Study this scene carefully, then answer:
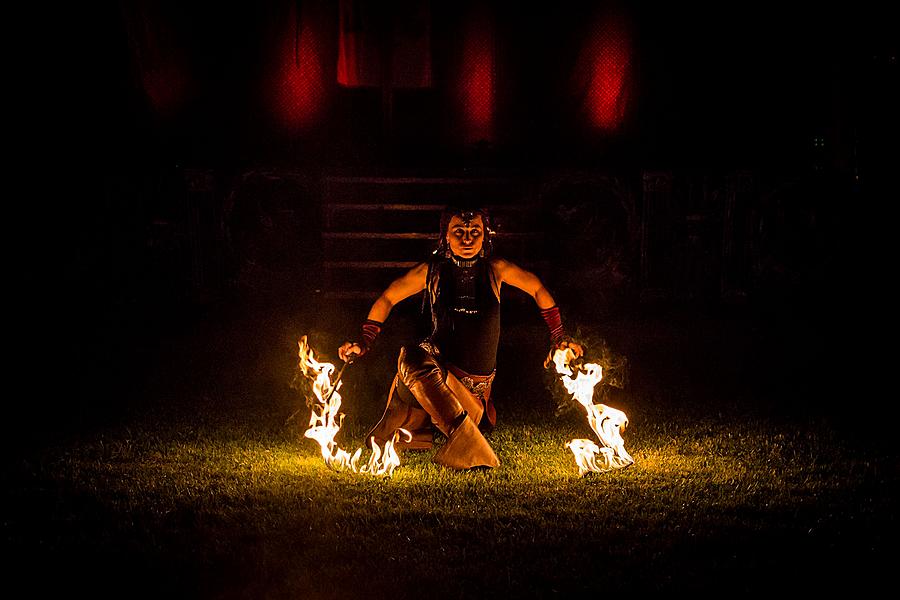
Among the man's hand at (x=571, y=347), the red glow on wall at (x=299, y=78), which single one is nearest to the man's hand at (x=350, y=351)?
the man's hand at (x=571, y=347)

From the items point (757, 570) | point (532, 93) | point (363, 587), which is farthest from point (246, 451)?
point (532, 93)

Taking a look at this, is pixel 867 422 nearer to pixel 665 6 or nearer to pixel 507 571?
pixel 507 571

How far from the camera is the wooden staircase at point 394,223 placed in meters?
10.4

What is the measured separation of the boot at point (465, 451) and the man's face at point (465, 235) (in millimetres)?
997

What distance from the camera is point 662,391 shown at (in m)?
7.16

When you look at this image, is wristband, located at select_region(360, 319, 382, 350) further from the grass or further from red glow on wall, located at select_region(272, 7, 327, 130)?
red glow on wall, located at select_region(272, 7, 327, 130)

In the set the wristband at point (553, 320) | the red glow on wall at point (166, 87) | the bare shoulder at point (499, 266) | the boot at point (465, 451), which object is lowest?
the boot at point (465, 451)

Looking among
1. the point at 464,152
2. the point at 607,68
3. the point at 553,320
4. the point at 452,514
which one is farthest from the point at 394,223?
the point at 452,514

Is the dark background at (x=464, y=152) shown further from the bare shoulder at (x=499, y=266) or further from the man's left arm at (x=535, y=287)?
the bare shoulder at (x=499, y=266)

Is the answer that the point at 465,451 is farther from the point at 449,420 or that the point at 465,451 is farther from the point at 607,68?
the point at 607,68

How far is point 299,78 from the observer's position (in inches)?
507

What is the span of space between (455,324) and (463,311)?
9 centimetres

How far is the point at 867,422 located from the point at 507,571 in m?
3.65

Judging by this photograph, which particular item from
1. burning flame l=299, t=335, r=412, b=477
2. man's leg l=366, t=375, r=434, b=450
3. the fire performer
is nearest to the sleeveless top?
the fire performer
